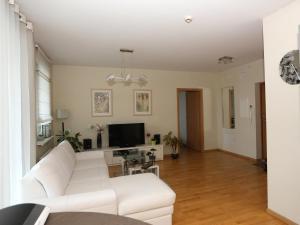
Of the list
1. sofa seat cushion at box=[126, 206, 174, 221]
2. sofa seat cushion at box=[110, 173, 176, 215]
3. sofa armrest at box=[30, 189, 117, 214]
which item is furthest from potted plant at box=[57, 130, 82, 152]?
sofa seat cushion at box=[126, 206, 174, 221]

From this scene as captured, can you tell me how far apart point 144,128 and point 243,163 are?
263 cm

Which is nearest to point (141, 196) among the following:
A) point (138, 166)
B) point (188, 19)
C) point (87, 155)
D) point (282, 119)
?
point (138, 166)

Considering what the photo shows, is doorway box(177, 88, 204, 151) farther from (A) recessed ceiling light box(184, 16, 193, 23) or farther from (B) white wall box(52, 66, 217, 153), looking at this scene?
(A) recessed ceiling light box(184, 16, 193, 23)

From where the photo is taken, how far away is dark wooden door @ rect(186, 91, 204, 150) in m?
6.10

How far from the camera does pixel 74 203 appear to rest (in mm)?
1691

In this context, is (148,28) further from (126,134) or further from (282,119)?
(126,134)

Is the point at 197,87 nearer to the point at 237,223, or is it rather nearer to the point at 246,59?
the point at 246,59

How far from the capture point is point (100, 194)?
178 centimetres

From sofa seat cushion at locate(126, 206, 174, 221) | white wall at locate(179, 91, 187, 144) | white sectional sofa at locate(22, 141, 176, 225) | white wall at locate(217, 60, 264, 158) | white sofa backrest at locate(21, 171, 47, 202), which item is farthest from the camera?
white wall at locate(179, 91, 187, 144)

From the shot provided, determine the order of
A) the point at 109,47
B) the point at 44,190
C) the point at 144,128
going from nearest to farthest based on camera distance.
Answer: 1. the point at 44,190
2. the point at 109,47
3. the point at 144,128

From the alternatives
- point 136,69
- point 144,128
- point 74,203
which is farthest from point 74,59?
point 74,203

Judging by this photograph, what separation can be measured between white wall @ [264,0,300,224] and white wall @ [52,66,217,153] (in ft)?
11.1

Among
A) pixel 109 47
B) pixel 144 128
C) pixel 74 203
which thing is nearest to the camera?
pixel 74 203

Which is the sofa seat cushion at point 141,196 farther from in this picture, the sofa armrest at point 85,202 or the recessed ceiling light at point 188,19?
the recessed ceiling light at point 188,19
